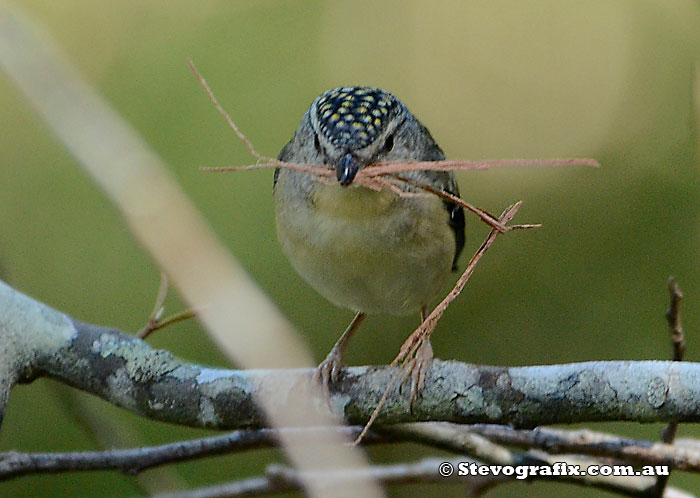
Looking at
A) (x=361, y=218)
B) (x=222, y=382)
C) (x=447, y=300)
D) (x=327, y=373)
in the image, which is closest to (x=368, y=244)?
(x=361, y=218)

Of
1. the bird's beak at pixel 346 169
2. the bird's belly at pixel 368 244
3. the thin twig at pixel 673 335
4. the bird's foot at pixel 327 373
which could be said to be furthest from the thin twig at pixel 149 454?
the thin twig at pixel 673 335

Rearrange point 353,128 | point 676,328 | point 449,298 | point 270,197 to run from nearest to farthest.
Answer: point 449,298, point 676,328, point 353,128, point 270,197

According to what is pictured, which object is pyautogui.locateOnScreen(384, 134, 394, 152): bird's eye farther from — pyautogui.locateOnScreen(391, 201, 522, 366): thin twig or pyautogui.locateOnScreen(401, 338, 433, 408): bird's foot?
pyautogui.locateOnScreen(391, 201, 522, 366): thin twig

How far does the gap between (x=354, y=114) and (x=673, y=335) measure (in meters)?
1.43

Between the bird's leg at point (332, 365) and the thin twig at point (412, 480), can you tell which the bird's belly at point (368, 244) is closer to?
the bird's leg at point (332, 365)

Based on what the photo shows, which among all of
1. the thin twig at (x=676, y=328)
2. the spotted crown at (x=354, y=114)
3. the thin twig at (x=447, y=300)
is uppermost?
the spotted crown at (x=354, y=114)

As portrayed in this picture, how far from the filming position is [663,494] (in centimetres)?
302

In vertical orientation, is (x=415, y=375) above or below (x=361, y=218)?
below

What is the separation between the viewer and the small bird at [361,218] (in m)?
3.25

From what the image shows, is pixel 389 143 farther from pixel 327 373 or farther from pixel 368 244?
pixel 327 373

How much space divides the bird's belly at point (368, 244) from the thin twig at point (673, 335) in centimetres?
103

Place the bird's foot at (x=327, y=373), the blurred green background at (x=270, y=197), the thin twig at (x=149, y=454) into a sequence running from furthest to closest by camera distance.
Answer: the blurred green background at (x=270, y=197) < the thin twig at (x=149, y=454) < the bird's foot at (x=327, y=373)

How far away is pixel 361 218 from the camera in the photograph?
3291mm

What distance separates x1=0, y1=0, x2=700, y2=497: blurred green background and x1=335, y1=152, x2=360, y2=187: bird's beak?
301cm
